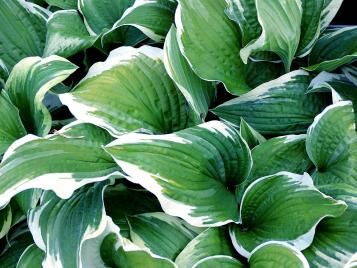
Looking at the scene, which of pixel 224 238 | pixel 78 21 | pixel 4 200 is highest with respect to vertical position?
pixel 78 21

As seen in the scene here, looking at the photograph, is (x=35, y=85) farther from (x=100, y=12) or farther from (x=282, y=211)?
Result: (x=282, y=211)

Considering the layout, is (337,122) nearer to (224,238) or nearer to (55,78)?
(224,238)

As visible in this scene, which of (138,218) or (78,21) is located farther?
(78,21)

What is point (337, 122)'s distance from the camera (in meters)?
0.82

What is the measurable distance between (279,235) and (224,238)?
84 mm

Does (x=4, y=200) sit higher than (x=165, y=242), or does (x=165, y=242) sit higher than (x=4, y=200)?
(x=4, y=200)

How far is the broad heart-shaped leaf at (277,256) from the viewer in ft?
2.33

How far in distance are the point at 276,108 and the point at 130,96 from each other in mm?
225

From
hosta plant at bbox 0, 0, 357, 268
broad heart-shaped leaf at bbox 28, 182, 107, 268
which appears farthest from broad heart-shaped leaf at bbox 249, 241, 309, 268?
broad heart-shaped leaf at bbox 28, 182, 107, 268

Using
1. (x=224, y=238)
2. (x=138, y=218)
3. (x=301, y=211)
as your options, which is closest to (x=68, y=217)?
(x=138, y=218)

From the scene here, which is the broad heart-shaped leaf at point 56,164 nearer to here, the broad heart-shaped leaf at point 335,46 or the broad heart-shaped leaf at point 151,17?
the broad heart-shaped leaf at point 151,17

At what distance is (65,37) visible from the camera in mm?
952

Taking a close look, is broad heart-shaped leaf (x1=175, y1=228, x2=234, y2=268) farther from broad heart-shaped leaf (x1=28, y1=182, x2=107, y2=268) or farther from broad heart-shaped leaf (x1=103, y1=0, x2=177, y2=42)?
broad heart-shaped leaf (x1=103, y1=0, x2=177, y2=42)

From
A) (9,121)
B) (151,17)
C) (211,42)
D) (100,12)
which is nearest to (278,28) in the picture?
(211,42)
